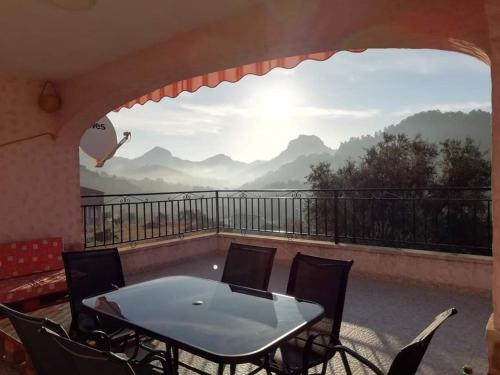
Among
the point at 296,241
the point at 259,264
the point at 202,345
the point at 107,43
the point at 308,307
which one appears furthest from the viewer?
the point at 296,241

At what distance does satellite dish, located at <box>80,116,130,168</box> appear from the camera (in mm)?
6602

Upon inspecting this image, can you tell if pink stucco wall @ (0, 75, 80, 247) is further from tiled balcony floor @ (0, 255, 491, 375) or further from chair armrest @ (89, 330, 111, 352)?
chair armrest @ (89, 330, 111, 352)

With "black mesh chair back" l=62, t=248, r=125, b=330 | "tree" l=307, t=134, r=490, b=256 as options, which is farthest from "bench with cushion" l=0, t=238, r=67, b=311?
"tree" l=307, t=134, r=490, b=256

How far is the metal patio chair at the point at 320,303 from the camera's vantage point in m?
2.05

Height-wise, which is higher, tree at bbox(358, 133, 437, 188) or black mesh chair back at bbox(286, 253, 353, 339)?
tree at bbox(358, 133, 437, 188)

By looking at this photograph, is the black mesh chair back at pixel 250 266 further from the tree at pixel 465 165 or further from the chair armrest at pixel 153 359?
the tree at pixel 465 165

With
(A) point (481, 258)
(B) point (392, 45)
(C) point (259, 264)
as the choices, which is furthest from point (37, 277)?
(A) point (481, 258)

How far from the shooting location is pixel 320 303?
2324 mm

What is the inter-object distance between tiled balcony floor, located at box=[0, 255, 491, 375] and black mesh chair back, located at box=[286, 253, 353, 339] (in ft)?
2.31

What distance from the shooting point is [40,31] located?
3383mm

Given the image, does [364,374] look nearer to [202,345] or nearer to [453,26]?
[202,345]

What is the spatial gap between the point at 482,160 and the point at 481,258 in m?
5.78

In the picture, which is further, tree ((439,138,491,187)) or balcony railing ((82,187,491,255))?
tree ((439,138,491,187))

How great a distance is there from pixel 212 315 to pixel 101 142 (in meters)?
5.70
